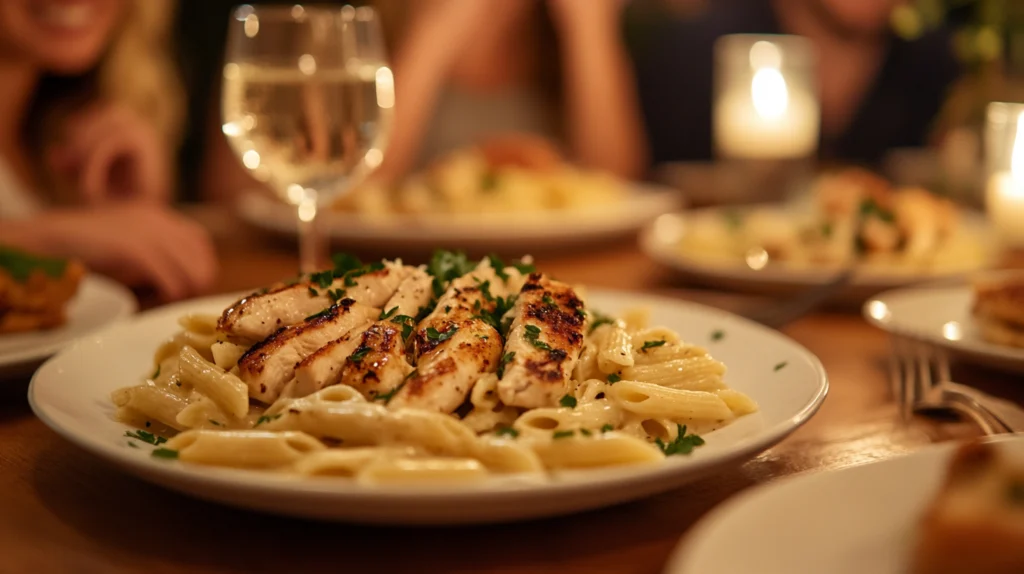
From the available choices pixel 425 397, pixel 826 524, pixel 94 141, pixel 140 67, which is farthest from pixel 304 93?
pixel 140 67

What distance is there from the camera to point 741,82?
14.5ft

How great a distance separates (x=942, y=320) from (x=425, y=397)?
3.87 feet

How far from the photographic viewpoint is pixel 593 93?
221 inches

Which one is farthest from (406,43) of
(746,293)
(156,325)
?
(156,325)

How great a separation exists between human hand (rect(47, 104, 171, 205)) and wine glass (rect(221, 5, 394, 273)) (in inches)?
38.1

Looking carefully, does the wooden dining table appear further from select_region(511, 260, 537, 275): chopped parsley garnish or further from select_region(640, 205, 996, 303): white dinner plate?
select_region(640, 205, 996, 303): white dinner plate

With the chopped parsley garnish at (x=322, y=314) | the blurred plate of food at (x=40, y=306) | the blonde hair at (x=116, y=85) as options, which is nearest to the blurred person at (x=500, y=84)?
the blonde hair at (x=116, y=85)

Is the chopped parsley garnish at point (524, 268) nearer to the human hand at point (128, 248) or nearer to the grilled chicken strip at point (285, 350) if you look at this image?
the grilled chicken strip at point (285, 350)

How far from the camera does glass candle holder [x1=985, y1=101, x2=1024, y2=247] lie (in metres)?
2.36

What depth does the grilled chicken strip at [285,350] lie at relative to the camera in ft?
3.78

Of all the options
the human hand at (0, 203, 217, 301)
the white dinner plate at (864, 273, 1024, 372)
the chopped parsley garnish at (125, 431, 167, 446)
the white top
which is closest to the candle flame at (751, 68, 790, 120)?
the white dinner plate at (864, 273, 1024, 372)

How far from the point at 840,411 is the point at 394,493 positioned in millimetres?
856

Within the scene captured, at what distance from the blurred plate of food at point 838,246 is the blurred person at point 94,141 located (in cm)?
126

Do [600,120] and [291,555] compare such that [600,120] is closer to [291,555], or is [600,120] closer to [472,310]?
[472,310]
